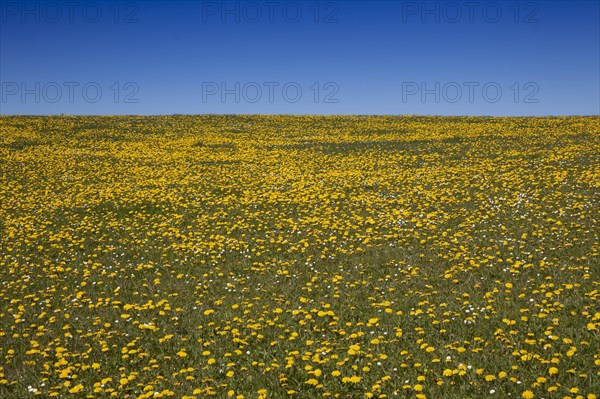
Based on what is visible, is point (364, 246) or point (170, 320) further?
point (364, 246)

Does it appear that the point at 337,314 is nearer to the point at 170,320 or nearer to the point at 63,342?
the point at 170,320

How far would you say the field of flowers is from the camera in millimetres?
6203

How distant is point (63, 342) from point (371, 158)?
18.5 meters

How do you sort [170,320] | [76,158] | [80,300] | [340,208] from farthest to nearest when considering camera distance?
[76,158] < [340,208] < [80,300] < [170,320]

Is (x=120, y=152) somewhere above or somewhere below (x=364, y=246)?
above

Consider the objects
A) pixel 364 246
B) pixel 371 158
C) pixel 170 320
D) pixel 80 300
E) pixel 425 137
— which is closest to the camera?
pixel 170 320

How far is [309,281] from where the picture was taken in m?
9.53

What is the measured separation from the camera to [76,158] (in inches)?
1049

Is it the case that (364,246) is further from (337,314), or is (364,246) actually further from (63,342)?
(63,342)

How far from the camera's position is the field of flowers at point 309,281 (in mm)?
6203

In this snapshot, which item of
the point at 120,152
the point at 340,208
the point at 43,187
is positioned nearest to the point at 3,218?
the point at 43,187

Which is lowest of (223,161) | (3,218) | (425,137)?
(3,218)

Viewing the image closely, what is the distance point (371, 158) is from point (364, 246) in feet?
43.1

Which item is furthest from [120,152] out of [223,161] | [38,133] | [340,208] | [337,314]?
[337,314]
